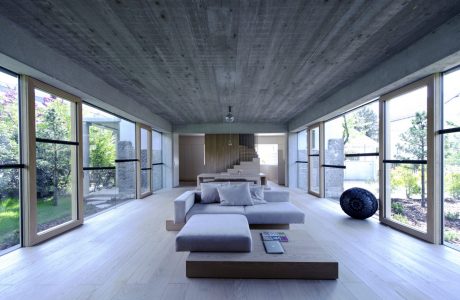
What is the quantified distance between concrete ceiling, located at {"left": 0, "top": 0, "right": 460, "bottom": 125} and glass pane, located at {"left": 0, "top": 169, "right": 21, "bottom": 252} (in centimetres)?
180

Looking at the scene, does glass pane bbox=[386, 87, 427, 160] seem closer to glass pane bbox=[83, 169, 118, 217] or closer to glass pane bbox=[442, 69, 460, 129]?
glass pane bbox=[442, 69, 460, 129]

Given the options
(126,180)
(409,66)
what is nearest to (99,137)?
(126,180)

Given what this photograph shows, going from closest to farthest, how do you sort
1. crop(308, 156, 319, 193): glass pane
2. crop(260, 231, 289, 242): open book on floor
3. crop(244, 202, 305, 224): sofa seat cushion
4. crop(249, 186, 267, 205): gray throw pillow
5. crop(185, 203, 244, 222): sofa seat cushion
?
crop(260, 231, 289, 242): open book on floor < crop(244, 202, 305, 224): sofa seat cushion < crop(185, 203, 244, 222): sofa seat cushion < crop(249, 186, 267, 205): gray throw pillow < crop(308, 156, 319, 193): glass pane

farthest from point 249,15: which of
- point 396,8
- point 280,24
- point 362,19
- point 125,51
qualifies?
point 125,51

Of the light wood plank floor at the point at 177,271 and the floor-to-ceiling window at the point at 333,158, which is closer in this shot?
the light wood plank floor at the point at 177,271

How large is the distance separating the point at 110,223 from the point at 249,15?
13.5 ft

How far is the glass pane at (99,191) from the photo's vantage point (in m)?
4.47

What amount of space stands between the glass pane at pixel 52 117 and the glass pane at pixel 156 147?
404cm

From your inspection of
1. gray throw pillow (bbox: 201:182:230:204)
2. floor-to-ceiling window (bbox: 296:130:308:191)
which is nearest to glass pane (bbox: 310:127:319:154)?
floor-to-ceiling window (bbox: 296:130:308:191)

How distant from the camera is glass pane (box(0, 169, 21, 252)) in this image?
2.77 m

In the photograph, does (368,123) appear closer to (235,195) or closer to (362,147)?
(362,147)

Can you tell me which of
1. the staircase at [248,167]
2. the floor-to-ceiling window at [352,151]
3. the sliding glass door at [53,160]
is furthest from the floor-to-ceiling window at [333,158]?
the sliding glass door at [53,160]

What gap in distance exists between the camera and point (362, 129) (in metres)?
4.82

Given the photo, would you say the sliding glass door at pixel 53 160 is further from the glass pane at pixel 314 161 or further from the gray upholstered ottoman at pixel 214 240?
the glass pane at pixel 314 161
